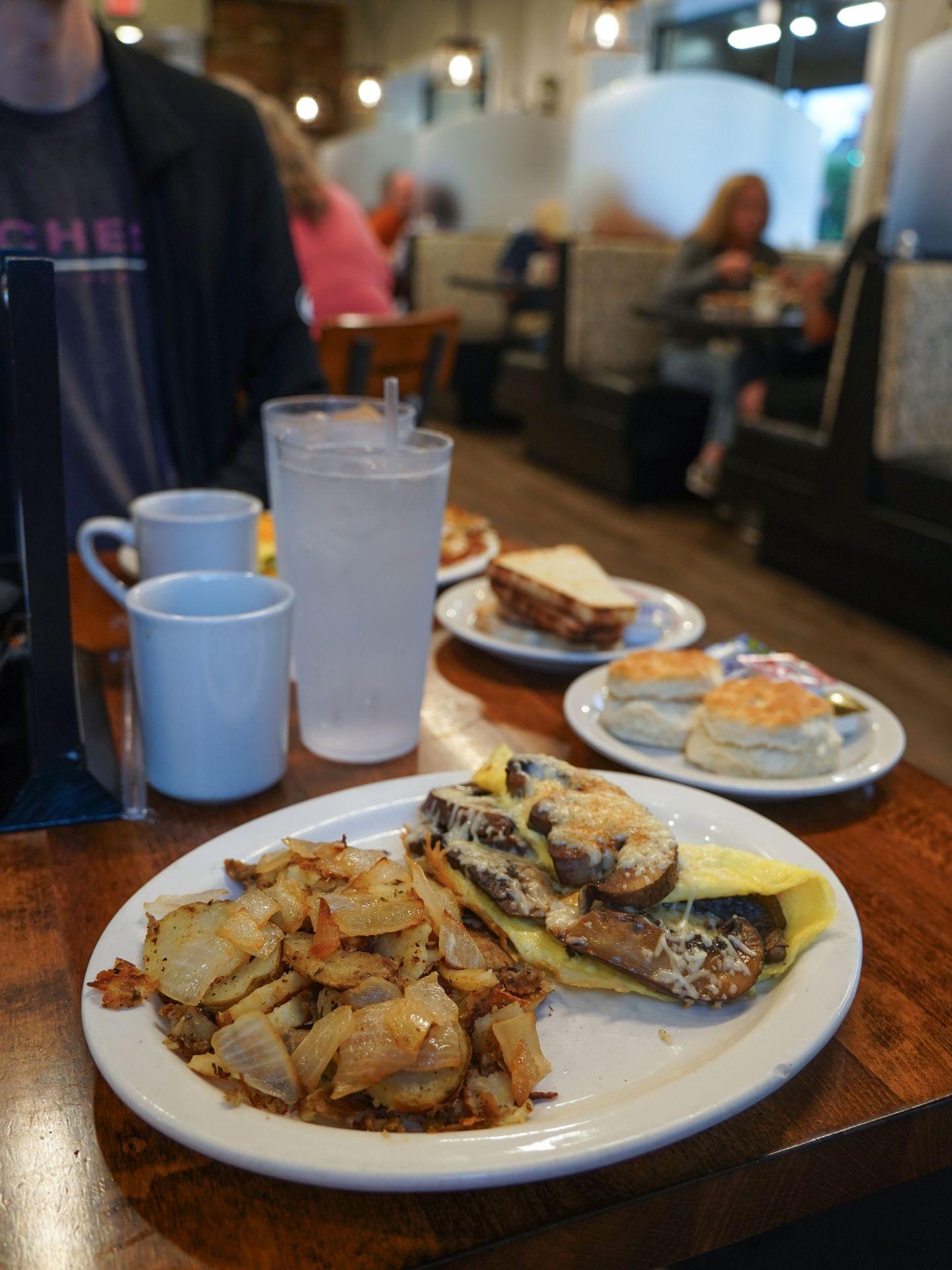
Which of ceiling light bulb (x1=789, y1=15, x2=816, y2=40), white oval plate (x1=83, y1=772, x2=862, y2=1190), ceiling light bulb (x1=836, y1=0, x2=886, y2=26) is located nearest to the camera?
white oval plate (x1=83, y1=772, x2=862, y2=1190)

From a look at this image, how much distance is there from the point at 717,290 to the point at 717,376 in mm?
465

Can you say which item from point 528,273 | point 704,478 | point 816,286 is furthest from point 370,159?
point 816,286

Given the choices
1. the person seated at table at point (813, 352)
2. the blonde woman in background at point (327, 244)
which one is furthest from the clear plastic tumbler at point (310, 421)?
the person seated at table at point (813, 352)

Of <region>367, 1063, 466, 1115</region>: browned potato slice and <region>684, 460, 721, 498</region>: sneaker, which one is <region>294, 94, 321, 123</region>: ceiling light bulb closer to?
<region>684, 460, 721, 498</region>: sneaker

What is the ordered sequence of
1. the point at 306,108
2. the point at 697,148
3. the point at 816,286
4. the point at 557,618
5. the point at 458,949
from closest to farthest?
the point at 458,949 → the point at 557,618 → the point at 816,286 → the point at 697,148 → the point at 306,108

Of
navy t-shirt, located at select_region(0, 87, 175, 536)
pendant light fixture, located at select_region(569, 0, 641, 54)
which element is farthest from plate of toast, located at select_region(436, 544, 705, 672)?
pendant light fixture, located at select_region(569, 0, 641, 54)

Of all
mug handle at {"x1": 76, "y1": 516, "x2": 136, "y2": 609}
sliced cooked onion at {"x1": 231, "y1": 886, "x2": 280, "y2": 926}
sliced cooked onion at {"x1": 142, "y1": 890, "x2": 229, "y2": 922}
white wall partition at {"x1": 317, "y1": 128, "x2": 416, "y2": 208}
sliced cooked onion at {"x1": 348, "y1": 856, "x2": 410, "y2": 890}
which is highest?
white wall partition at {"x1": 317, "y1": 128, "x2": 416, "y2": 208}

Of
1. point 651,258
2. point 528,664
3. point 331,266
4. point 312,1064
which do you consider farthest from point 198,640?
point 651,258

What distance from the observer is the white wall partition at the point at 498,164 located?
29.2 feet

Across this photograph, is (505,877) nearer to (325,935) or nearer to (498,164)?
(325,935)

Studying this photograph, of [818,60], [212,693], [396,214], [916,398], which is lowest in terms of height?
[916,398]

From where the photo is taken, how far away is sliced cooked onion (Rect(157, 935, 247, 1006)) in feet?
1.80

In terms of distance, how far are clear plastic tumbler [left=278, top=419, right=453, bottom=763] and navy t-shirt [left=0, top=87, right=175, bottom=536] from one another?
0.88 metres

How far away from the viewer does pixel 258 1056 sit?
0.51 meters
